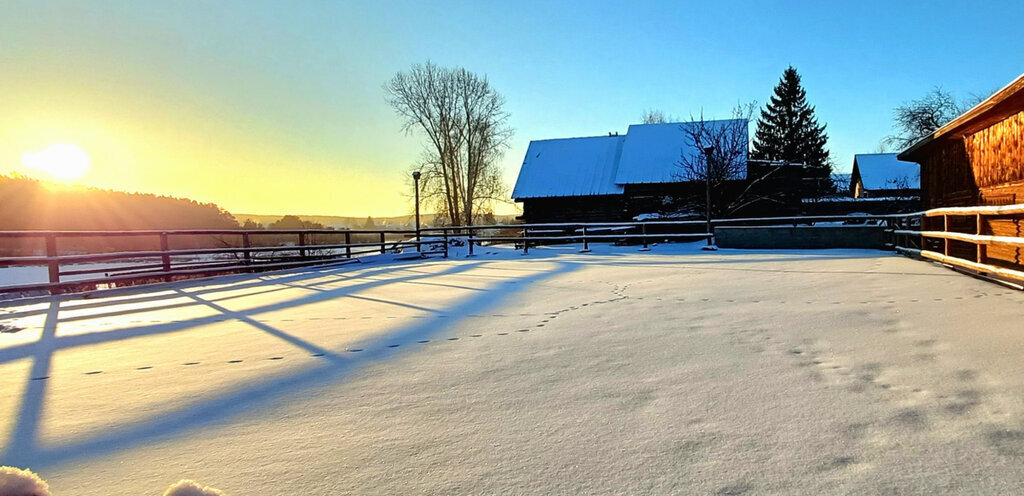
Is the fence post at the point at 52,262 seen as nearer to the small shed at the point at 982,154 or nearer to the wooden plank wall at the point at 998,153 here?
the small shed at the point at 982,154

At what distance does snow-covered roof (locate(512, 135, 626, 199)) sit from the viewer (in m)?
23.1

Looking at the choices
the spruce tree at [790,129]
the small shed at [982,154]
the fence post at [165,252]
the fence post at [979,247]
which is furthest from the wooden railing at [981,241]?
the spruce tree at [790,129]

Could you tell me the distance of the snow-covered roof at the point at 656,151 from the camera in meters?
22.1

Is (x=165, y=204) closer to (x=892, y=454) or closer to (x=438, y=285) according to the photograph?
(x=438, y=285)

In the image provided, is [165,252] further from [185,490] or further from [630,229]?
[630,229]

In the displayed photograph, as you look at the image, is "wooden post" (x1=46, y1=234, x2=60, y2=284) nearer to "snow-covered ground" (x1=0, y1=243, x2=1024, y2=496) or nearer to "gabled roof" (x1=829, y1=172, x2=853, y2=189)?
"snow-covered ground" (x1=0, y1=243, x2=1024, y2=496)

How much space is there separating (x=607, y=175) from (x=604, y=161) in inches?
44.1

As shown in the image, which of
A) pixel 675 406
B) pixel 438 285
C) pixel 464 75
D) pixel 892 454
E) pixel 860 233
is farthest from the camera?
pixel 464 75

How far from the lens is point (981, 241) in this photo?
5055mm

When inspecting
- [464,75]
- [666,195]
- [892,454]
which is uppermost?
[464,75]

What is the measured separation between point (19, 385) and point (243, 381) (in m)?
1.17

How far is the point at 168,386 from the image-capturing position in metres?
2.46

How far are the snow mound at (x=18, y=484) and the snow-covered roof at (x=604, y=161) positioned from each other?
878 inches

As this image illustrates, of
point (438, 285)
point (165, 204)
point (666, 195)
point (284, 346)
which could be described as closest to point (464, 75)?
point (666, 195)
